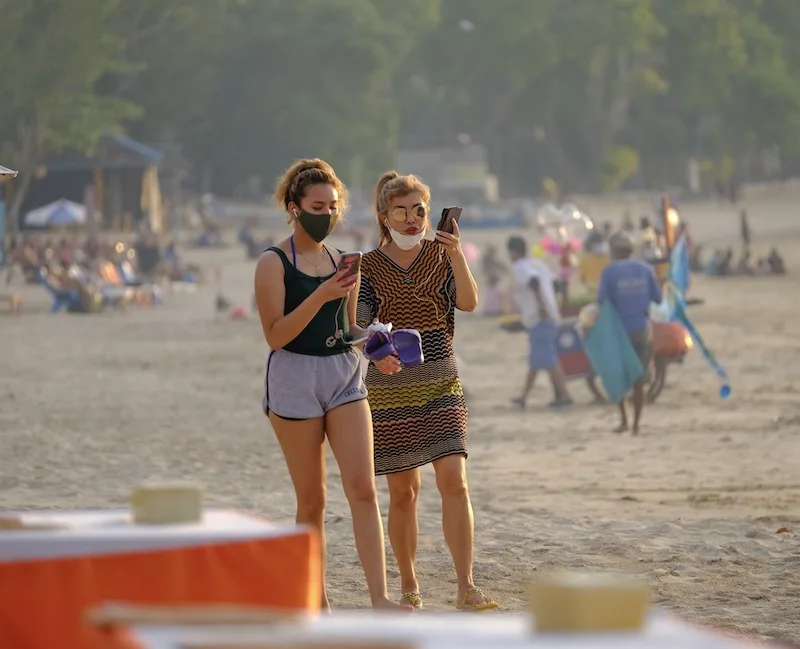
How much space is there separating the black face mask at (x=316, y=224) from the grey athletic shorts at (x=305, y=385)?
0.40m

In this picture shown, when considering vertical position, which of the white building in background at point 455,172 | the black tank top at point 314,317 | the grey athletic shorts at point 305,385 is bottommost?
Answer: the grey athletic shorts at point 305,385

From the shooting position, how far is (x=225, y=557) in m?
4.26

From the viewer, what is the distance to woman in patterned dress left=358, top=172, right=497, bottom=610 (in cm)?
693

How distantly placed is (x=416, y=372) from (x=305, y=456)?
2.18ft

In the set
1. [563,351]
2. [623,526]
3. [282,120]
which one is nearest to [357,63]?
[282,120]

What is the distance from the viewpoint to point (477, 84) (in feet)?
367

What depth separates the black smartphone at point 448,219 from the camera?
7.04 metres

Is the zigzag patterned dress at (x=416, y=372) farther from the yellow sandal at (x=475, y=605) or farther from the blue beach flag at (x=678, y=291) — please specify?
the blue beach flag at (x=678, y=291)

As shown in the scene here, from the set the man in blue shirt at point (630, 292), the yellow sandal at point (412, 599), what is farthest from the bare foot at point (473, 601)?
the man in blue shirt at point (630, 292)

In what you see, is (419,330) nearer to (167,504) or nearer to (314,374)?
(314,374)

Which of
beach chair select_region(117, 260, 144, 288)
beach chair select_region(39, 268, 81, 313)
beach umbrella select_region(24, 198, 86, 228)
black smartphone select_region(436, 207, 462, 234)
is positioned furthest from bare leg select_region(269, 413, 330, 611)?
beach umbrella select_region(24, 198, 86, 228)

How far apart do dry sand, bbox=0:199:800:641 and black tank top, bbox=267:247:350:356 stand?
146 centimetres

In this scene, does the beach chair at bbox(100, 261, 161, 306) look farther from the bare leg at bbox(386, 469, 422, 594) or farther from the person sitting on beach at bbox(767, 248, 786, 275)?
the bare leg at bbox(386, 469, 422, 594)

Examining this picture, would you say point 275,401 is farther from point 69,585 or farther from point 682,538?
point 682,538
